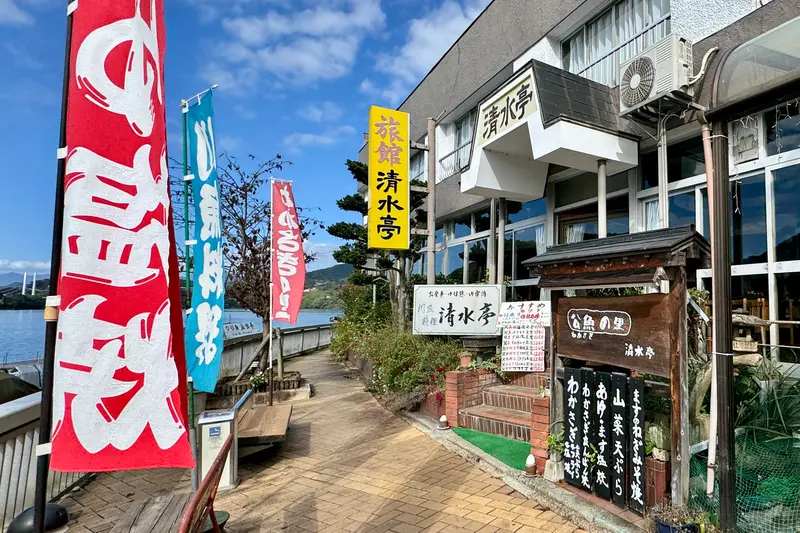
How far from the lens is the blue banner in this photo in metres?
4.64

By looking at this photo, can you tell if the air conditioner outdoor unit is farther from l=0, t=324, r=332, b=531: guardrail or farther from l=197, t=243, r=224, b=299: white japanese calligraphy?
l=0, t=324, r=332, b=531: guardrail

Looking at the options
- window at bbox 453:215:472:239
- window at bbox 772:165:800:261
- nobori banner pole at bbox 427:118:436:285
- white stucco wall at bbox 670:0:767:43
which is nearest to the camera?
window at bbox 772:165:800:261

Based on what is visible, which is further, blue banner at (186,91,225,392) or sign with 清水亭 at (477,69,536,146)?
sign with 清水亭 at (477,69,536,146)

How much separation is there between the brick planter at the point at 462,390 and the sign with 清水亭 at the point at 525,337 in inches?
17.5

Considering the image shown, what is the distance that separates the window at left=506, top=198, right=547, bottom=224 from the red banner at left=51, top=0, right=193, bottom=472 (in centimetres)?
838

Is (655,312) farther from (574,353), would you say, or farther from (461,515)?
(461,515)

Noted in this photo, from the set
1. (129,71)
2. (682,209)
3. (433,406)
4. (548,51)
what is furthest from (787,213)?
(129,71)

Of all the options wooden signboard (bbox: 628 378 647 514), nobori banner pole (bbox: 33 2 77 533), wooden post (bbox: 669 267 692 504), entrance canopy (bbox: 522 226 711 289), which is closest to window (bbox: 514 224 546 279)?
entrance canopy (bbox: 522 226 711 289)

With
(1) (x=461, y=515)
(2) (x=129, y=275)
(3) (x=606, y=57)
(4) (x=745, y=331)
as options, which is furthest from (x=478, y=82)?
(2) (x=129, y=275)

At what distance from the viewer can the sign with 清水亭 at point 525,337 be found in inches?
272

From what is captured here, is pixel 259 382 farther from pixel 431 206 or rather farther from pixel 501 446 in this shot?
pixel 501 446

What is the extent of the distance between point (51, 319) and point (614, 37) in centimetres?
892

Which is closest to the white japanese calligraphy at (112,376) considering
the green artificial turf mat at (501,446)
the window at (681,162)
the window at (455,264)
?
the green artificial turf mat at (501,446)

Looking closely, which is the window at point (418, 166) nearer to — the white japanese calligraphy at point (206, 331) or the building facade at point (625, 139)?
the building facade at point (625, 139)
